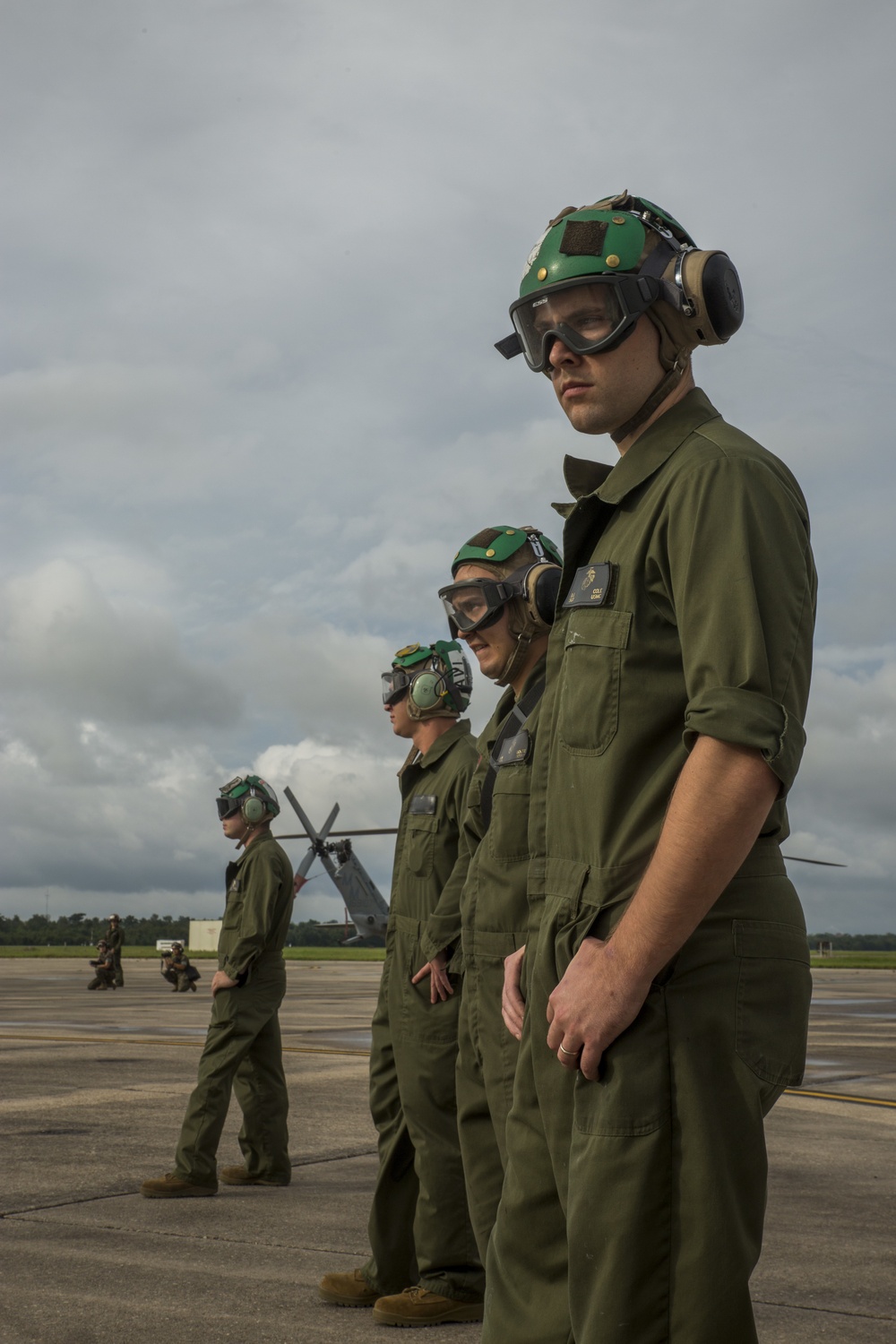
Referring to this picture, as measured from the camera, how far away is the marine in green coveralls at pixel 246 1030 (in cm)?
691

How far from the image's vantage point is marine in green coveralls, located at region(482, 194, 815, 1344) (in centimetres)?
191

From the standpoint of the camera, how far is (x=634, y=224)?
8.16ft

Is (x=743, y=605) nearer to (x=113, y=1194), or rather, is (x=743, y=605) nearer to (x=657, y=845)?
(x=657, y=845)

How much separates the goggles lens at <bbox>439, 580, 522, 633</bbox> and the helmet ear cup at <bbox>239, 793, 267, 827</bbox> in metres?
4.07

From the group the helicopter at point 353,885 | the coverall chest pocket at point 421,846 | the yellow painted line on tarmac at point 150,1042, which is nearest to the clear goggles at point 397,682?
the coverall chest pocket at point 421,846

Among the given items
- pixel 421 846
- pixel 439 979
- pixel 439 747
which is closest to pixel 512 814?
pixel 439 979

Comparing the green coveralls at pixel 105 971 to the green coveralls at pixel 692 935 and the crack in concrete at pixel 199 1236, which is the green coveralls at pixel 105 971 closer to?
the crack in concrete at pixel 199 1236

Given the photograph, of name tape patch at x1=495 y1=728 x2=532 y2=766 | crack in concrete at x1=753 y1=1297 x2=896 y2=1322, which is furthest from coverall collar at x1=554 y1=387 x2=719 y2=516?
crack in concrete at x1=753 y1=1297 x2=896 y2=1322

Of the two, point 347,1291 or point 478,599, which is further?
point 347,1291

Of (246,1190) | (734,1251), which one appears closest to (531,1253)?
(734,1251)

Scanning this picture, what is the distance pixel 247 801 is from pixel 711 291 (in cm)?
630

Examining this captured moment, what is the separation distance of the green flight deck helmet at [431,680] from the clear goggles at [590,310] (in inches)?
135

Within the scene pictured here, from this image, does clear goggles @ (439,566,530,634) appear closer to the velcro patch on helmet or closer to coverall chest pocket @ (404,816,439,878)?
coverall chest pocket @ (404,816,439,878)

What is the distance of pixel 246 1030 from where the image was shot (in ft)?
24.2
